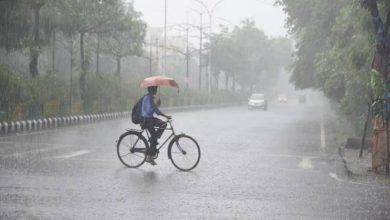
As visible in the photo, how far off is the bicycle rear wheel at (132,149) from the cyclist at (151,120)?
14 cm

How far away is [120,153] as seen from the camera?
12.9 meters

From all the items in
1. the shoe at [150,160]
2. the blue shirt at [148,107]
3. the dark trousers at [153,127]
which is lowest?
the shoe at [150,160]

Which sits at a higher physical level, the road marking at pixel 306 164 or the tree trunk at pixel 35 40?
the tree trunk at pixel 35 40

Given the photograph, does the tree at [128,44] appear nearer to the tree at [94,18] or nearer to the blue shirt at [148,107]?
the tree at [94,18]

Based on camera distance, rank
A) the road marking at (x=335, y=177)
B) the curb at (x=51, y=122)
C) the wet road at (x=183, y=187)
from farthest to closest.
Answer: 1. the curb at (x=51, y=122)
2. the road marking at (x=335, y=177)
3. the wet road at (x=183, y=187)

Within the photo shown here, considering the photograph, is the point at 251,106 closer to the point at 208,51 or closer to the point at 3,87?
the point at 208,51

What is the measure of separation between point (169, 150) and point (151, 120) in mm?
710

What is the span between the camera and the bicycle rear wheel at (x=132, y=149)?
12797 mm

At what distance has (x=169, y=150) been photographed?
1279cm

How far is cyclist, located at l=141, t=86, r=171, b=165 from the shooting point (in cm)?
1258

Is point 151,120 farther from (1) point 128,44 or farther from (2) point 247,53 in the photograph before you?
(2) point 247,53

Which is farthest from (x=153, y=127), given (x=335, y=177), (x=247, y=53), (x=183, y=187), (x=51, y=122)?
(x=247, y=53)

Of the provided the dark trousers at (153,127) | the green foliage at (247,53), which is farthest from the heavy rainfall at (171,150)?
the green foliage at (247,53)

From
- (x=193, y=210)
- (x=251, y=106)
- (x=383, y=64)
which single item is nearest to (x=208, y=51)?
(x=251, y=106)
